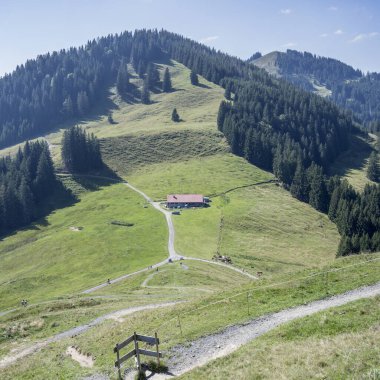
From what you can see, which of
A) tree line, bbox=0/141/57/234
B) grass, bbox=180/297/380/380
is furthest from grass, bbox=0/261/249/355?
tree line, bbox=0/141/57/234

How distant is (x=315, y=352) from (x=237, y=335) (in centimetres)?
667

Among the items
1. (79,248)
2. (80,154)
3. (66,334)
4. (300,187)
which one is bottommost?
(79,248)

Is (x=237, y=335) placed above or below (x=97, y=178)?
above

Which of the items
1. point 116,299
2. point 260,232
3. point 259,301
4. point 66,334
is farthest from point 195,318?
point 260,232

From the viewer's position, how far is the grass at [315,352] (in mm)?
18125

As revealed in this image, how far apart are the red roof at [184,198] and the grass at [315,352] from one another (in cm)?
11665

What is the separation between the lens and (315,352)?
1981cm

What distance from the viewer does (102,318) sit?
41.8 m

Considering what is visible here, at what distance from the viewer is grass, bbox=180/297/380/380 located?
18125 millimetres

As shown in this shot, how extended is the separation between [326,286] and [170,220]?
95807mm

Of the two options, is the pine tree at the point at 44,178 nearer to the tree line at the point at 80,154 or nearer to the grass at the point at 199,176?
the tree line at the point at 80,154

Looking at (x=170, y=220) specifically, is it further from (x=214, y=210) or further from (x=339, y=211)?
(x=339, y=211)

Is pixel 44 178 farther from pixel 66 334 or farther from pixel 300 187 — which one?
pixel 66 334

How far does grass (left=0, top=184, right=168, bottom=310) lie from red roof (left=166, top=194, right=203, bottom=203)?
8.90 m
